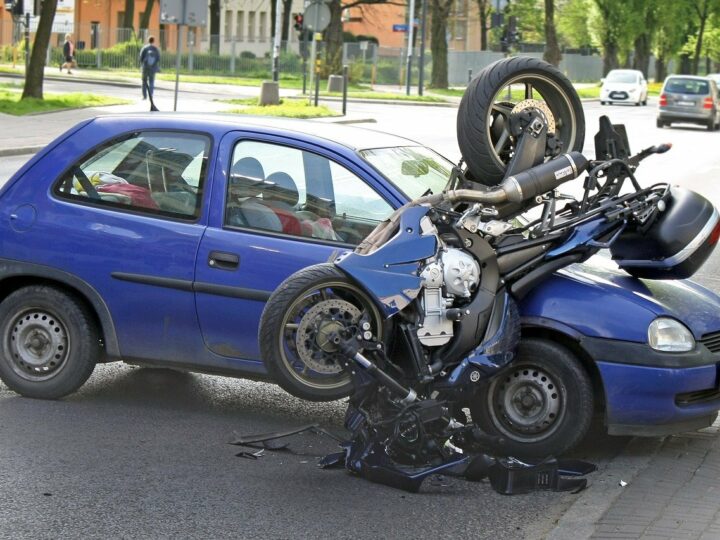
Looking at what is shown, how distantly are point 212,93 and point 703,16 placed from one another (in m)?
48.9

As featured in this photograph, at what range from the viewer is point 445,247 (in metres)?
5.59

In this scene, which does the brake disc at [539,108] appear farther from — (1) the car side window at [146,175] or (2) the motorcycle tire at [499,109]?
(1) the car side window at [146,175]

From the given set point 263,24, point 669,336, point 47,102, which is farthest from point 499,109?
point 263,24

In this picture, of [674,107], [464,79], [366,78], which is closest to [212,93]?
[674,107]

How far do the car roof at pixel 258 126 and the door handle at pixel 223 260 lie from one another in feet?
2.28

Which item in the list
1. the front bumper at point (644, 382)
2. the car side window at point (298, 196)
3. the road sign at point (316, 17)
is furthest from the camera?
the road sign at point (316, 17)

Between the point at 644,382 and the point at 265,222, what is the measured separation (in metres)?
2.02

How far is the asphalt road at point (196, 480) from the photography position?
15.9ft

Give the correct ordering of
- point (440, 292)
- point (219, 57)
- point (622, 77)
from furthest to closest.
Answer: point (219, 57)
point (622, 77)
point (440, 292)

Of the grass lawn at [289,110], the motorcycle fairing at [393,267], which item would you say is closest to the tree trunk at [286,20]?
the grass lawn at [289,110]

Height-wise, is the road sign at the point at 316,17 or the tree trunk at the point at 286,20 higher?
the tree trunk at the point at 286,20

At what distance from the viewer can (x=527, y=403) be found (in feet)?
18.8

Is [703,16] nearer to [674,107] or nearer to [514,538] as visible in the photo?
[674,107]

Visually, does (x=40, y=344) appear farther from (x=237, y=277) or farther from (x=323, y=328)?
(x=323, y=328)
